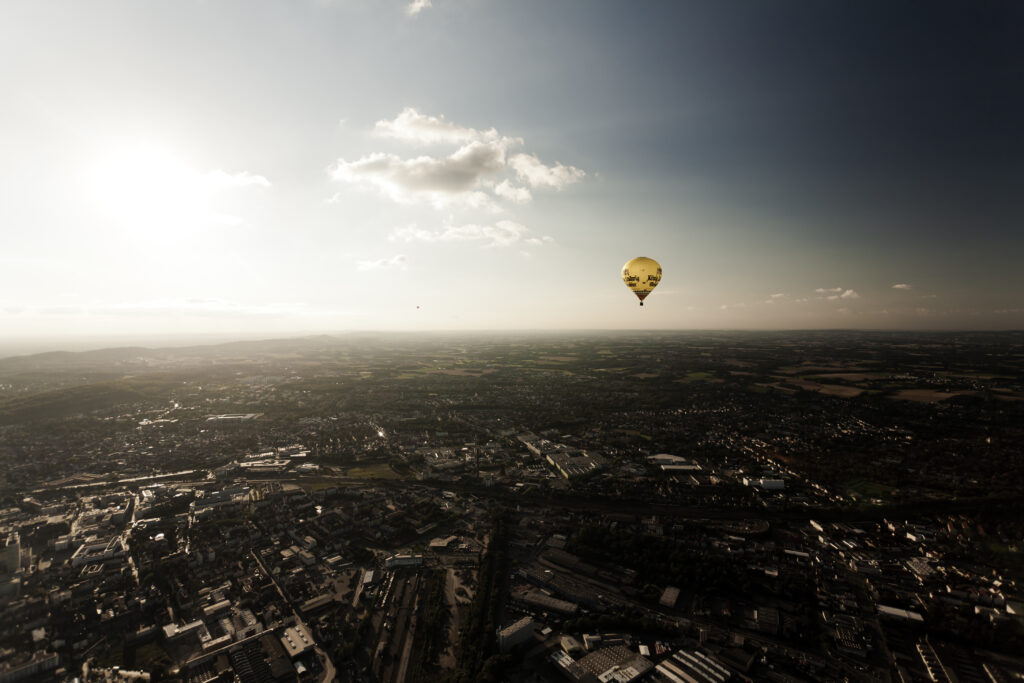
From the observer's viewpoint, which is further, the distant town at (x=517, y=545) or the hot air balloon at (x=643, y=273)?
the hot air balloon at (x=643, y=273)

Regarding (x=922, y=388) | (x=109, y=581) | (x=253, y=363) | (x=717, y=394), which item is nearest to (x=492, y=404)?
Answer: (x=717, y=394)

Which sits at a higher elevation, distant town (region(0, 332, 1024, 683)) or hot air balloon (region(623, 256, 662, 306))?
hot air balloon (region(623, 256, 662, 306))

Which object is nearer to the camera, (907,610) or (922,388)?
(907,610)

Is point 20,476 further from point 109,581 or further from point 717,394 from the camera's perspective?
point 717,394

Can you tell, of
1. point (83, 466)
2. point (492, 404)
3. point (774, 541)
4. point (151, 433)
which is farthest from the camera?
point (492, 404)

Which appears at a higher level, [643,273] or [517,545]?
[643,273]
